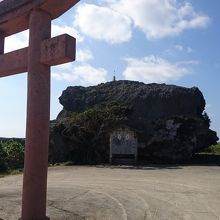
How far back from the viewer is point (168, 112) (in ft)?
76.5

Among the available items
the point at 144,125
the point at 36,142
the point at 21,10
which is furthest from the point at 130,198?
the point at 144,125

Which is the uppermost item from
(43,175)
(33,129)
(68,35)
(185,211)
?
(68,35)

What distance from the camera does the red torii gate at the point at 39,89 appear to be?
6578mm

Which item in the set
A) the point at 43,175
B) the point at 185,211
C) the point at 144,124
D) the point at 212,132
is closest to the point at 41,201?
the point at 43,175

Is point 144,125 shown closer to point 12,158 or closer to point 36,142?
point 12,158

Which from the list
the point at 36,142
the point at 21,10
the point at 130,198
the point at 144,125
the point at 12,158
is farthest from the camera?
the point at 12,158

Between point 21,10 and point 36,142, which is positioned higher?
point 21,10

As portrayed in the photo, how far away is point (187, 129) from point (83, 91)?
790cm

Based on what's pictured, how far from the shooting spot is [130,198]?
10.1m

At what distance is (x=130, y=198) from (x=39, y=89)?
4578 mm

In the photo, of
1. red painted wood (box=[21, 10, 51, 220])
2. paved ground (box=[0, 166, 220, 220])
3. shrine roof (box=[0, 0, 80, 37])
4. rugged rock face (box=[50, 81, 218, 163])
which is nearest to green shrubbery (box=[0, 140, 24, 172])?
rugged rock face (box=[50, 81, 218, 163])

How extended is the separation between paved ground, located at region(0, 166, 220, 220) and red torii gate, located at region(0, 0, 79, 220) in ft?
2.58

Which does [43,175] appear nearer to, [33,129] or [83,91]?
[33,129]

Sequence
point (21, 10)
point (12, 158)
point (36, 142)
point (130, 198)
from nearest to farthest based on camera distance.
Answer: point (36, 142) → point (21, 10) → point (130, 198) → point (12, 158)
